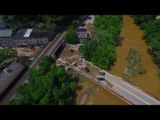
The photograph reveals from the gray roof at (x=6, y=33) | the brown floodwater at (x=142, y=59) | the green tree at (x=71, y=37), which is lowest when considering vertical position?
the brown floodwater at (x=142, y=59)

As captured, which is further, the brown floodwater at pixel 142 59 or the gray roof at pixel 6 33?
the gray roof at pixel 6 33

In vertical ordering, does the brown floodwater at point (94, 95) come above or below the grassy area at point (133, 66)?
below

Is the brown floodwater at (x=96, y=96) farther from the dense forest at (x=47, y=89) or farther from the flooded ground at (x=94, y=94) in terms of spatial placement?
the dense forest at (x=47, y=89)

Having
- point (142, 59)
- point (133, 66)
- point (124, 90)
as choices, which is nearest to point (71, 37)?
point (133, 66)

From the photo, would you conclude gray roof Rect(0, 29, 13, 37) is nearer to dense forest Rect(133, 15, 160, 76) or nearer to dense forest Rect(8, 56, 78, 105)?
dense forest Rect(8, 56, 78, 105)

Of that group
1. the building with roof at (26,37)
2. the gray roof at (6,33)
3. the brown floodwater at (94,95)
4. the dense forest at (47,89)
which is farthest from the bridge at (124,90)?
the gray roof at (6,33)

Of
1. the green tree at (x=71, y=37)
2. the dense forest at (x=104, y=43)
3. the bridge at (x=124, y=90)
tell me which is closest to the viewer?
the bridge at (x=124, y=90)

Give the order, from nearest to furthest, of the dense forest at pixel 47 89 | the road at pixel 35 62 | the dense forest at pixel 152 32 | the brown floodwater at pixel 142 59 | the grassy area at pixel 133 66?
the dense forest at pixel 47 89 < the road at pixel 35 62 < the brown floodwater at pixel 142 59 < the grassy area at pixel 133 66 < the dense forest at pixel 152 32
